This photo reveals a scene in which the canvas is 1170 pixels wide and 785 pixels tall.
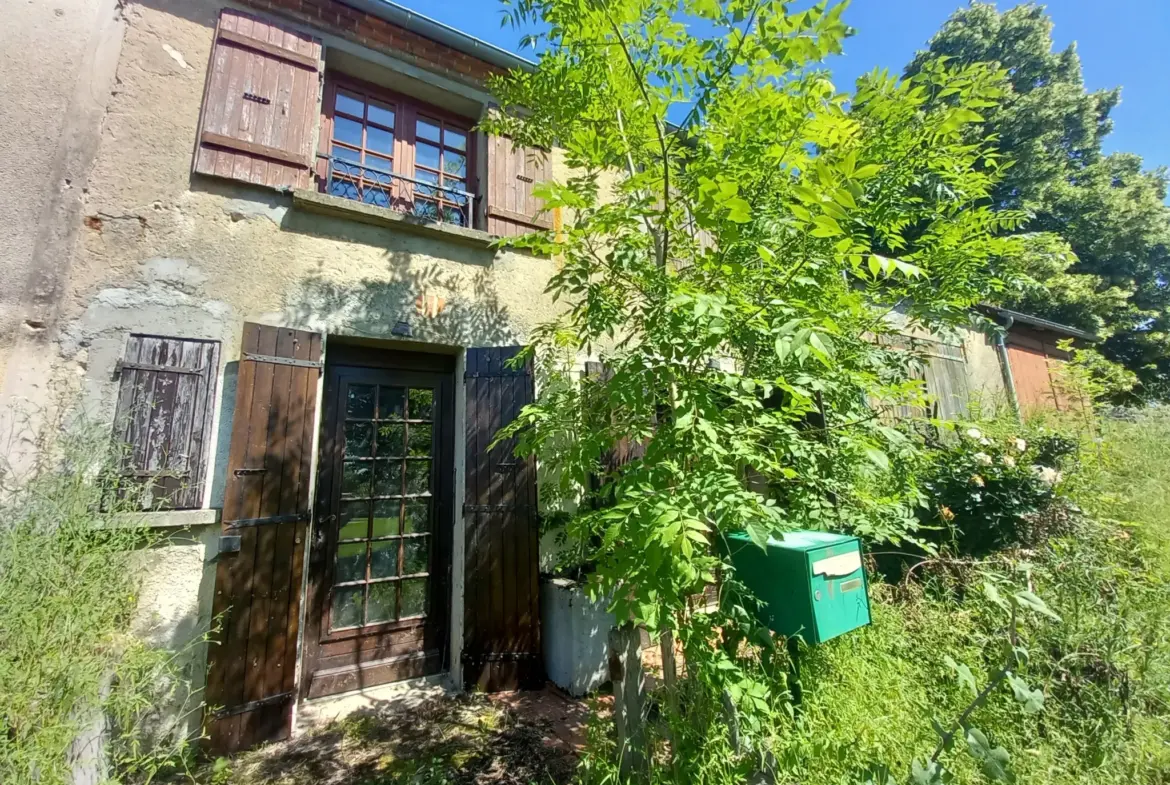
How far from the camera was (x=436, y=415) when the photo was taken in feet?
12.1

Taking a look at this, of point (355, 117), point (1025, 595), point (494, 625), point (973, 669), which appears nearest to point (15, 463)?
point (494, 625)

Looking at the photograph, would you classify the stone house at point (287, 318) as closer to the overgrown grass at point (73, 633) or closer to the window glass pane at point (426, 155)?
the window glass pane at point (426, 155)

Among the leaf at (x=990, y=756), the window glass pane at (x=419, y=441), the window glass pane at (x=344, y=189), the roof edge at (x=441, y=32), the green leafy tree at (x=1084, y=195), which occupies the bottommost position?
the leaf at (x=990, y=756)

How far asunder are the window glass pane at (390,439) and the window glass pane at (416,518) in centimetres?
40

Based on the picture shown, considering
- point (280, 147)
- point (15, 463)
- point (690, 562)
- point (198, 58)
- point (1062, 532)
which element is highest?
point (198, 58)

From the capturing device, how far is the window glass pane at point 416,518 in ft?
11.3

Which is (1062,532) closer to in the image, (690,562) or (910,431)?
(910,431)

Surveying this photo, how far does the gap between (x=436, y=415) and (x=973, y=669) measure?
3.65 meters

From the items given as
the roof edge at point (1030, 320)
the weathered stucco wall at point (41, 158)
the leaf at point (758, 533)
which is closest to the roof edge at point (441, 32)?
the weathered stucco wall at point (41, 158)

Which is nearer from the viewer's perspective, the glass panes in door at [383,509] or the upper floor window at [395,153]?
the glass panes in door at [383,509]

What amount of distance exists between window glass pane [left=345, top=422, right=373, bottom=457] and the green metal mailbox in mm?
2668

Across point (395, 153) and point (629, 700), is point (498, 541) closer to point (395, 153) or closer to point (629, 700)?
point (629, 700)

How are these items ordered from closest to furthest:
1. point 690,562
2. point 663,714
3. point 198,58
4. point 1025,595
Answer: point 1025,595
point 690,562
point 663,714
point 198,58

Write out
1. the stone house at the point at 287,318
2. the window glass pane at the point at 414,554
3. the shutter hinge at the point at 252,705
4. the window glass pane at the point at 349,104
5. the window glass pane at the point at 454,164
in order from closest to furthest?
1. the shutter hinge at the point at 252,705
2. the stone house at the point at 287,318
3. the window glass pane at the point at 414,554
4. the window glass pane at the point at 349,104
5. the window glass pane at the point at 454,164
